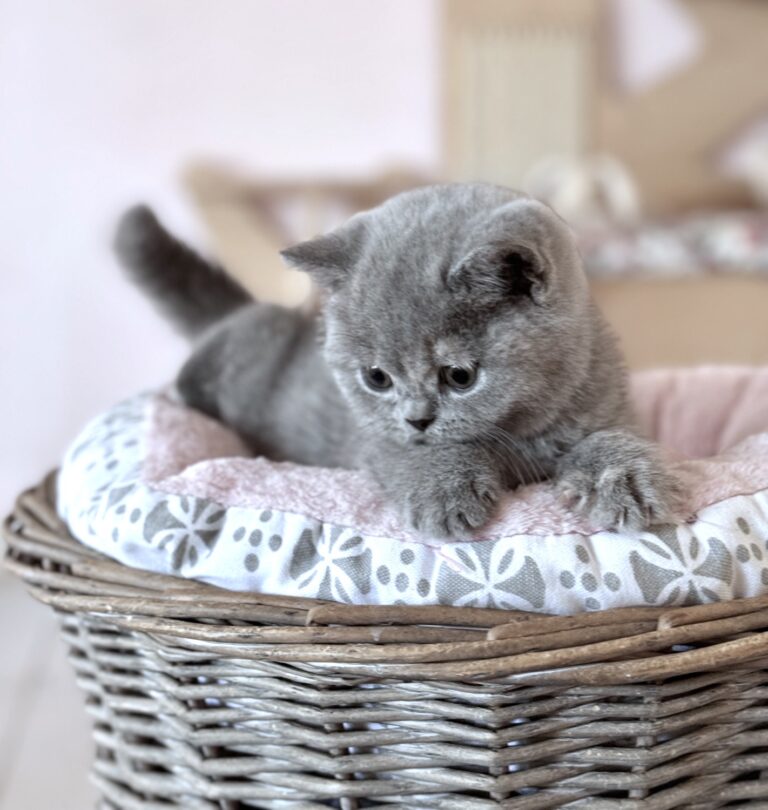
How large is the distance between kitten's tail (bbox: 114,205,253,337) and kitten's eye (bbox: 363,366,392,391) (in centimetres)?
47

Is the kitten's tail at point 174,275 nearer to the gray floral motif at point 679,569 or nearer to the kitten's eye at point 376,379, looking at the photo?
the kitten's eye at point 376,379

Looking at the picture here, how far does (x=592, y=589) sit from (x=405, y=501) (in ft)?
0.55

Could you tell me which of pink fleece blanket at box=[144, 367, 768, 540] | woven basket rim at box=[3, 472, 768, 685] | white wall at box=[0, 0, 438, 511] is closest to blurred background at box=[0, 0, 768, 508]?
white wall at box=[0, 0, 438, 511]

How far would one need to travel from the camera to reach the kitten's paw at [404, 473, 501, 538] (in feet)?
2.38

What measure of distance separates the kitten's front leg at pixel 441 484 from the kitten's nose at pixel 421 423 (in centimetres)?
2

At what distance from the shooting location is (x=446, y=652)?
24.5 inches

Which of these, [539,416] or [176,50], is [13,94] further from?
[539,416]

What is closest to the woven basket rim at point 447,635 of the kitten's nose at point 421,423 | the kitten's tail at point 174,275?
the kitten's nose at point 421,423

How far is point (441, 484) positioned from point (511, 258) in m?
0.19

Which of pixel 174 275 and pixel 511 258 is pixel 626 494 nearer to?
pixel 511 258

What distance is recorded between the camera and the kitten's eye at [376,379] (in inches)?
33.1

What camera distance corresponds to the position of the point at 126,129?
244 centimetres

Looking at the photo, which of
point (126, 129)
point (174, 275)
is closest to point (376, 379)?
point (174, 275)

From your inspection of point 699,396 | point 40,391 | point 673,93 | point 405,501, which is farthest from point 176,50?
point 405,501
